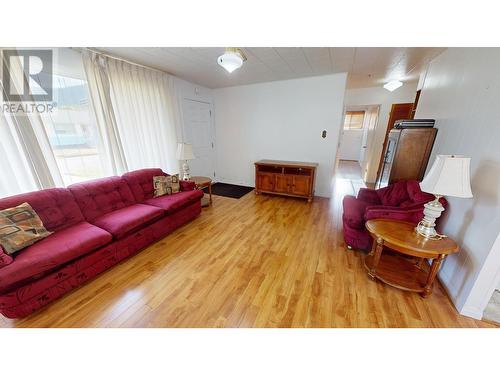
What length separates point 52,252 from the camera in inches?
55.7

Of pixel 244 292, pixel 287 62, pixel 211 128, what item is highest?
pixel 287 62

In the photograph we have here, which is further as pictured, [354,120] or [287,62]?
[354,120]

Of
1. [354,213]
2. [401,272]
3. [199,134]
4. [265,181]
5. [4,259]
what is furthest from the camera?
[199,134]

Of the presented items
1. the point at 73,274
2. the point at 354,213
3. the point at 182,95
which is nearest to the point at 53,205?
the point at 73,274

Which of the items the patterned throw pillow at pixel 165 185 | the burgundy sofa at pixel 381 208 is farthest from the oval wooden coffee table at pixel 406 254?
the patterned throw pillow at pixel 165 185

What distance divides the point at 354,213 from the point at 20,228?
10.7ft

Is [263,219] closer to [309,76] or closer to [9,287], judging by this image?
[9,287]

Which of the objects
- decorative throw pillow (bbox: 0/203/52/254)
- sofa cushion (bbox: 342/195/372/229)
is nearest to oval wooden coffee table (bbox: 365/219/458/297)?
sofa cushion (bbox: 342/195/372/229)

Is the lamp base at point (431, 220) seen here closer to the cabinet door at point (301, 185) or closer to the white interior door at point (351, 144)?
the cabinet door at point (301, 185)

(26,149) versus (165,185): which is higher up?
(26,149)

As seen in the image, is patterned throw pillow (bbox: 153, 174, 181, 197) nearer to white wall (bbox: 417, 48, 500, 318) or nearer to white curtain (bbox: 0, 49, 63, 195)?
white curtain (bbox: 0, 49, 63, 195)

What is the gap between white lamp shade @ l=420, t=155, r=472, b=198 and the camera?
49.9 inches

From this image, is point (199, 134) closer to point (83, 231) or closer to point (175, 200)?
point (175, 200)
